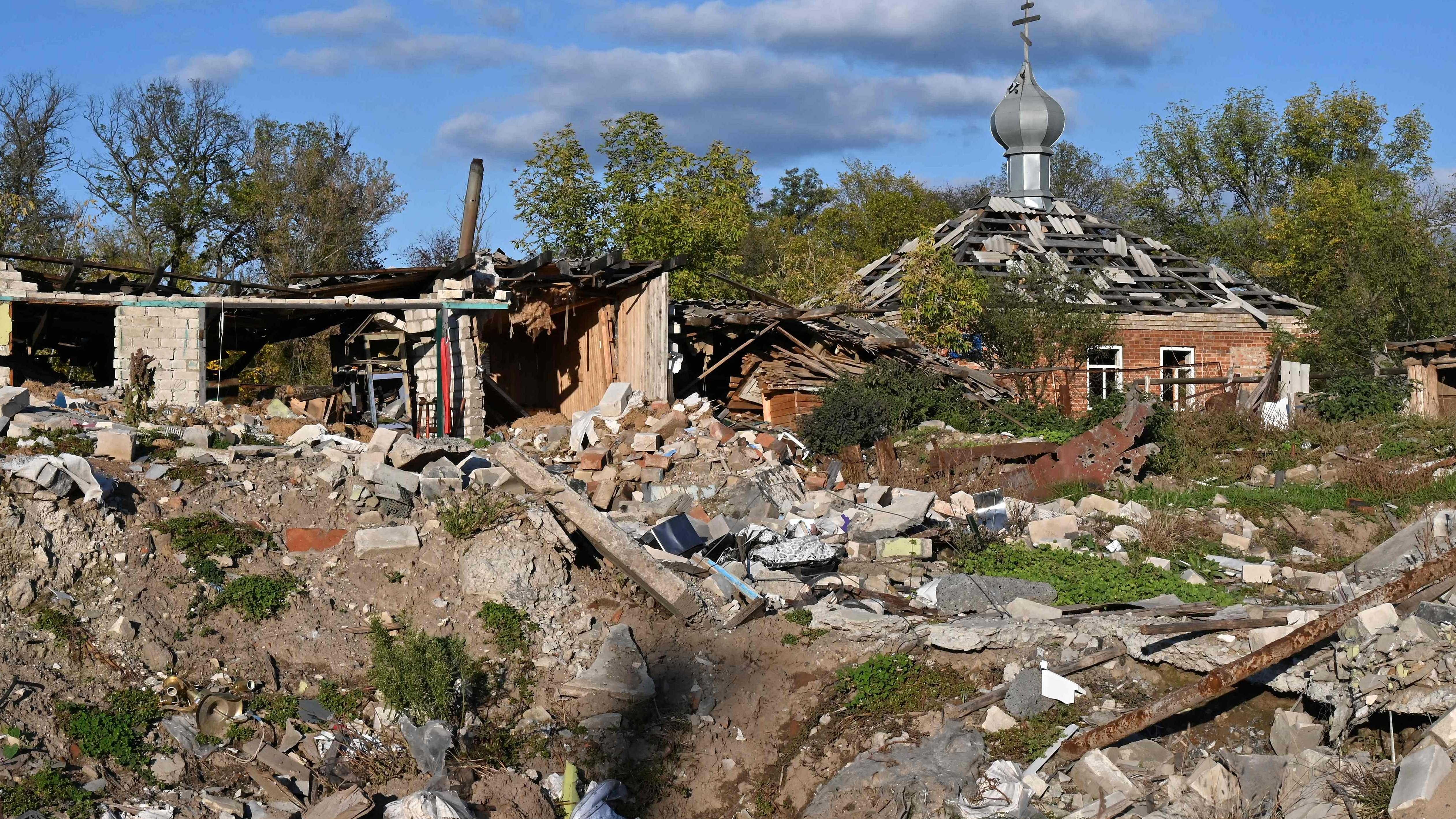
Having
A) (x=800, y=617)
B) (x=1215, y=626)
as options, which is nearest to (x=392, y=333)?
(x=800, y=617)

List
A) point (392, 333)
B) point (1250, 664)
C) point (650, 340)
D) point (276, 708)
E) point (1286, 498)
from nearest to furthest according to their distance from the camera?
1. point (1250, 664)
2. point (276, 708)
3. point (1286, 498)
4. point (392, 333)
5. point (650, 340)

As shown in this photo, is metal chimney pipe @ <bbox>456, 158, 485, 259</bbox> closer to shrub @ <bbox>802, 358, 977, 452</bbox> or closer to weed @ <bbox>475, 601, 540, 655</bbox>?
shrub @ <bbox>802, 358, 977, 452</bbox>

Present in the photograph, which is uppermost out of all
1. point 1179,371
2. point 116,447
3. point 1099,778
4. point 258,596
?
point 1179,371

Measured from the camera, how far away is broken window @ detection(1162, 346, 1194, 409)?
68.6 feet

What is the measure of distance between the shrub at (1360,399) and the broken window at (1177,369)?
3258 millimetres

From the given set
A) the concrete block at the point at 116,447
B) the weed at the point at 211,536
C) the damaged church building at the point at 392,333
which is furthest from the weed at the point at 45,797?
the damaged church building at the point at 392,333

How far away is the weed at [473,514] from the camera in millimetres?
8453

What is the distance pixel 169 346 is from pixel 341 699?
8.79 m

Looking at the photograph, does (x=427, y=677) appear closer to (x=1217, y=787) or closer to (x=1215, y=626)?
(x=1217, y=787)

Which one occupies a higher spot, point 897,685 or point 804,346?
point 804,346

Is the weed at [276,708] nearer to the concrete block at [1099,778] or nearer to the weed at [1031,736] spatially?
the weed at [1031,736]

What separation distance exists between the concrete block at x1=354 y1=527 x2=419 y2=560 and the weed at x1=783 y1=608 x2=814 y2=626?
2590 mm

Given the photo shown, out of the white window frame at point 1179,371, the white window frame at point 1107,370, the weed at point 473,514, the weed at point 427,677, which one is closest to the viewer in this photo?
the weed at point 427,677

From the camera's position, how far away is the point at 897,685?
724cm
